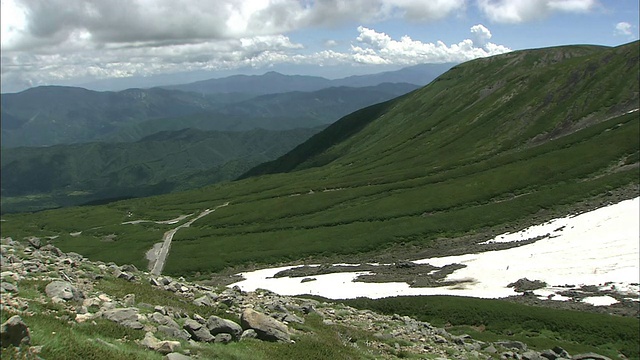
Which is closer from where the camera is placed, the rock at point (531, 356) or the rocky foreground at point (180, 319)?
the rocky foreground at point (180, 319)

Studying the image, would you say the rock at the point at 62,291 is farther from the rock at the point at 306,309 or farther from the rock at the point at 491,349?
the rock at the point at 491,349

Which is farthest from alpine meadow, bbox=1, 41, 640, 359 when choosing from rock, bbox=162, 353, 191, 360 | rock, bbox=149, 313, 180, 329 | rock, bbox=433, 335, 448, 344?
rock, bbox=162, 353, 191, 360

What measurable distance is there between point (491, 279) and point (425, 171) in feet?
313

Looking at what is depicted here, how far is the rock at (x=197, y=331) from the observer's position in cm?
1777

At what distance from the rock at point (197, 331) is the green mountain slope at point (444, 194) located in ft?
218

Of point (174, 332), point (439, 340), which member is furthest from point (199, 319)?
point (439, 340)

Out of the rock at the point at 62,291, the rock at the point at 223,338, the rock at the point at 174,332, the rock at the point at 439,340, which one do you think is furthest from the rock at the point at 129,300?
the rock at the point at 439,340

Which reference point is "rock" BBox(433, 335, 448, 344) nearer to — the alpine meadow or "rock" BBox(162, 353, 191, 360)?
the alpine meadow

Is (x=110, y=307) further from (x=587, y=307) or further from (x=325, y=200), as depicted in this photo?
→ (x=325, y=200)

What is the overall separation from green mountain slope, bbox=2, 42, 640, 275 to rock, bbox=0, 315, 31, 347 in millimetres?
74014

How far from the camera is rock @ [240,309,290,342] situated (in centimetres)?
1989

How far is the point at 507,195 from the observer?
354 ft

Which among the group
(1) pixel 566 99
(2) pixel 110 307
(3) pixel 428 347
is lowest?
(3) pixel 428 347

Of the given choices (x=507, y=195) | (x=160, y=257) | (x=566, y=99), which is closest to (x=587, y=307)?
(x=507, y=195)
